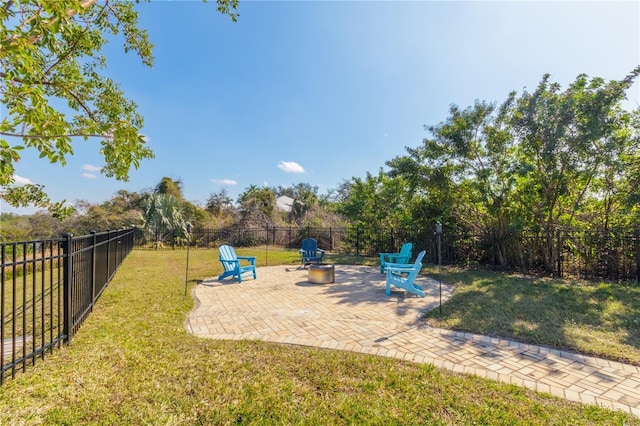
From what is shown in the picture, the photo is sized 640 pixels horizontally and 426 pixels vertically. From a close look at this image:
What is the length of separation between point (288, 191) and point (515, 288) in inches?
1505

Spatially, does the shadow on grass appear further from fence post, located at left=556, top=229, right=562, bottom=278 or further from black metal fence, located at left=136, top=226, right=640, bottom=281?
black metal fence, located at left=136, top=226, right=640, bottom=281

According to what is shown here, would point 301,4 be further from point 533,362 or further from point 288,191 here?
point 288,191

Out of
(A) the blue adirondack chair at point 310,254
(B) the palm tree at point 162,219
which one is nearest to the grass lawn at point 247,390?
(A) the blue adirondack chair at point 310,254

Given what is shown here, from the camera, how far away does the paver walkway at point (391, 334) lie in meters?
2.77

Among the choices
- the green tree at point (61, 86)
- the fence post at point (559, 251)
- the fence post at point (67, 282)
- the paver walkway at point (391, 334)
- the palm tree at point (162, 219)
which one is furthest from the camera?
the palm tree at point (162, 219)

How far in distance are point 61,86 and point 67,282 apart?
2.24m

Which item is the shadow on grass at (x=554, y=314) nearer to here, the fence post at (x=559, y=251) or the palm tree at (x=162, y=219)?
the fence post at (x=559, y=251)

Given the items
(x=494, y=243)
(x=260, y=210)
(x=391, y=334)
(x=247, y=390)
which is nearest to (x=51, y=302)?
(x=247, y=390)

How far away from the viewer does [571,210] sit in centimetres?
832

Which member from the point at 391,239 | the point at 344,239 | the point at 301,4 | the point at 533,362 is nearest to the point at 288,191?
the point at 344,239

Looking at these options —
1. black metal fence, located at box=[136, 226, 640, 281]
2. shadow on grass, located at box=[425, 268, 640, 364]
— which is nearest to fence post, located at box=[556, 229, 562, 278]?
black metal fence, located at box=[136, 226, 640, 281]

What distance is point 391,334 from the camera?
12.8 feet

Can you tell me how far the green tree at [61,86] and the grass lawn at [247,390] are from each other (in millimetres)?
1794

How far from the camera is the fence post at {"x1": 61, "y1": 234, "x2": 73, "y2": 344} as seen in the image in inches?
128
